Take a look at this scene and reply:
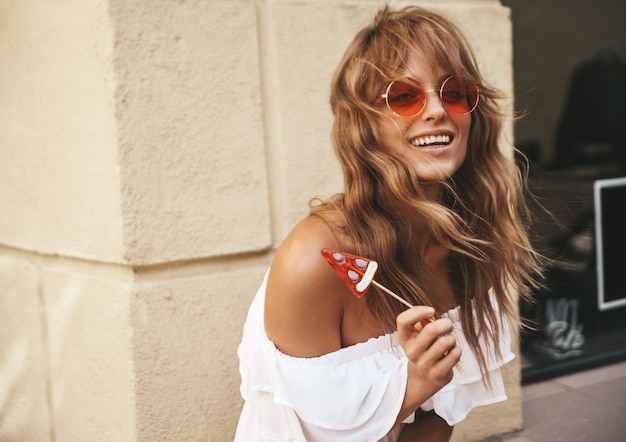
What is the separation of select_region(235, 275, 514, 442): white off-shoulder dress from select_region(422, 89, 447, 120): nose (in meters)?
0.73

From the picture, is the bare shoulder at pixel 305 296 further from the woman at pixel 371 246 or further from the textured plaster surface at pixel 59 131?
the textured plaster surface at pixel 59 131

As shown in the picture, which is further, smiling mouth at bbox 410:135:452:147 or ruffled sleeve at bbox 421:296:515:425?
ruffled sleeve at bbox 421:296:515:425

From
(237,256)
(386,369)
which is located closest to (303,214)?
(237,256)

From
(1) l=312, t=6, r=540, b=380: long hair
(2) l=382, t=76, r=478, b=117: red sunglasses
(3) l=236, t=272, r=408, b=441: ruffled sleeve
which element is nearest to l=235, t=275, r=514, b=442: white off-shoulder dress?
(3) l=236, t=272, r=408, b=441: ruffled sleeve

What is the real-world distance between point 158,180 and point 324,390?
1101 mm

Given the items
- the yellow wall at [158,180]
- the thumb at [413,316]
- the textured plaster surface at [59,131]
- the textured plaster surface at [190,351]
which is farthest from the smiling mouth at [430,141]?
the textured plaster surface at [59,131]

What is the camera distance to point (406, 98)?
1770 mm

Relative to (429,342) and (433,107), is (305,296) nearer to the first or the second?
(429,342)

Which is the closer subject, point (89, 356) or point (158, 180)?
point (158, 180)

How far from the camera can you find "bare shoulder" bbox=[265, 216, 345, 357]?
1.74m

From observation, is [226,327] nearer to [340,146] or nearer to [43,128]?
[340,146]

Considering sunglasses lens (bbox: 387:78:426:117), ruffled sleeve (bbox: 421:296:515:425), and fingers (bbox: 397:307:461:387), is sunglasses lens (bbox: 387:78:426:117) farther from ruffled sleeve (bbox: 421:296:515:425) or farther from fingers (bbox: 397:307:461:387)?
ruffled sleeve (bbox: 421:296:515:425)

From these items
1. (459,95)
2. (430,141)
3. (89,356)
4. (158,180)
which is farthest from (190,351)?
(459,95)

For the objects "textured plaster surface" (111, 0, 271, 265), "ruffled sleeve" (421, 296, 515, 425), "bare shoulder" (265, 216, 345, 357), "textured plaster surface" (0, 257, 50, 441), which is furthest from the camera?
"textured plaster surface" (0, 257, 50, 441)
